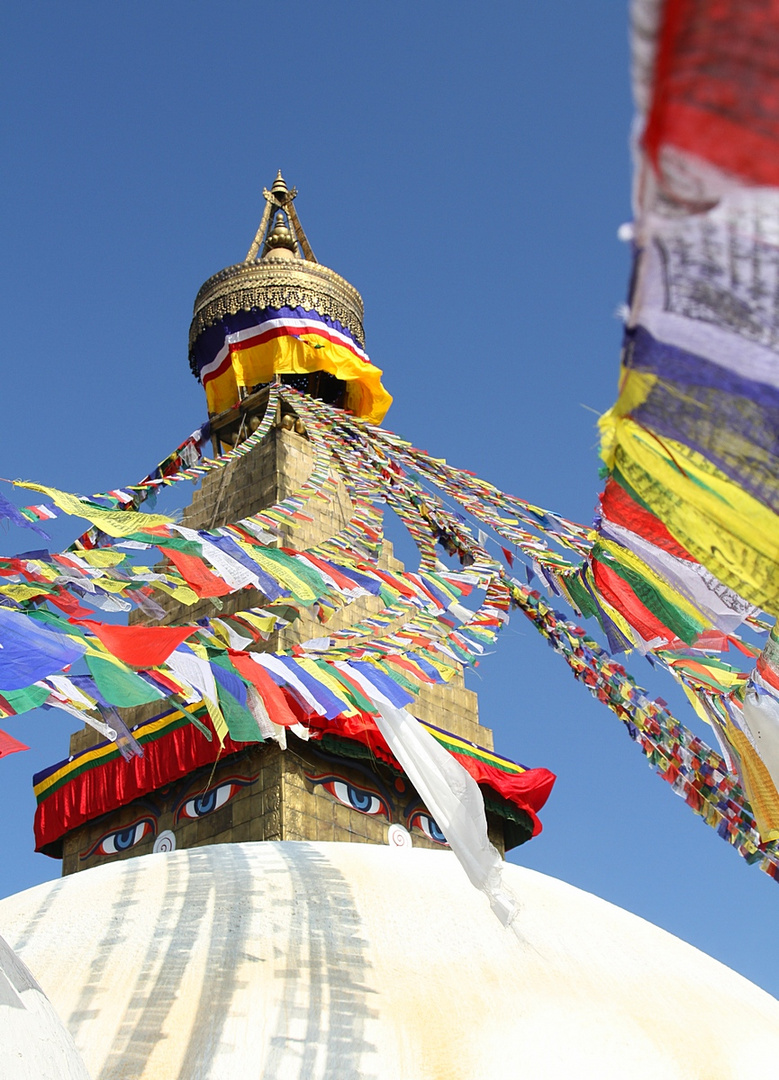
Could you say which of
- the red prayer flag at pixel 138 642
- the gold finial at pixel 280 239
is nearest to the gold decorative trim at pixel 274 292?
the gold finial at pixel 280 239

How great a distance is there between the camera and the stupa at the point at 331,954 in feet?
14.4

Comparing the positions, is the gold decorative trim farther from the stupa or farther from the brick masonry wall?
the stupa

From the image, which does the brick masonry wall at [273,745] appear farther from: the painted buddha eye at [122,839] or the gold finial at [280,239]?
the gold finial at [280,239]

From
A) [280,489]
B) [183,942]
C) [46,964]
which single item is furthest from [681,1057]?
[280,489]

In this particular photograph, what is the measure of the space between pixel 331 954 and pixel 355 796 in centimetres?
348

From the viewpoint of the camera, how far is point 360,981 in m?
4.76

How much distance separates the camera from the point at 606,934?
5.70m

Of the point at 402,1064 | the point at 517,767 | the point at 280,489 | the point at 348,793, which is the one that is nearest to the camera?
the point at 402,1064

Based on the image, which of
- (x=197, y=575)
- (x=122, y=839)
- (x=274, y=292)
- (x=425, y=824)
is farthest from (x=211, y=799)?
(x=274, y=292)

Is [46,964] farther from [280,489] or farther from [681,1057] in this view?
[280,489]

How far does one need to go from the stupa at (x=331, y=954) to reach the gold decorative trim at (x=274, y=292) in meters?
4.44

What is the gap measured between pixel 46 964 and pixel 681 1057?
291 centimetres

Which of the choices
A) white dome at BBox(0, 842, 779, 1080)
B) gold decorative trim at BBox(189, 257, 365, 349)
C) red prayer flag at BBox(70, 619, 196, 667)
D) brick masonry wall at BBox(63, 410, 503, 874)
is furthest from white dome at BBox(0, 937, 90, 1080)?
gold decorative trim at BBox(189, 257, 365, 349)

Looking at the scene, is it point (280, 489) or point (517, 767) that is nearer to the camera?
point (517, 767)
